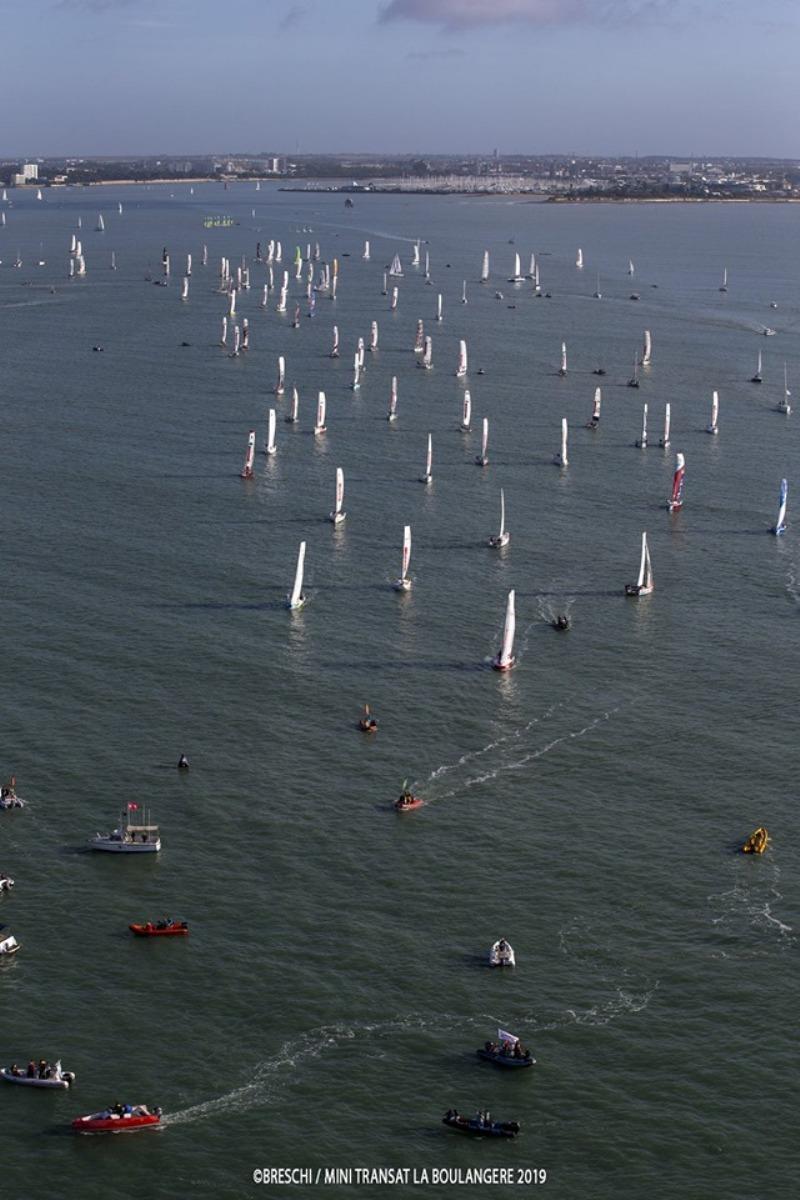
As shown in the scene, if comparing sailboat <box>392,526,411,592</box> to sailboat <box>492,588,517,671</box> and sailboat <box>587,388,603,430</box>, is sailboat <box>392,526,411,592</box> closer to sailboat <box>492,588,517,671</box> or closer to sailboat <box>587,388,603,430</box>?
sailboat <box>492,588,517,671</box>

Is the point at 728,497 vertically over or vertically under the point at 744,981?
over

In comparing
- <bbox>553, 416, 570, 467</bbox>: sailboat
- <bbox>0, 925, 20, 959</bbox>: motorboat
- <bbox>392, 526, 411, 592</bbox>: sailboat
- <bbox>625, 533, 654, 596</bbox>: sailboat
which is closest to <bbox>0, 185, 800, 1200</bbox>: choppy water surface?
<bbox>0, 925, 20, 959</bbox>: motorboat

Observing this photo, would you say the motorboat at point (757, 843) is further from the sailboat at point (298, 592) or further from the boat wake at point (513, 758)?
the sailboat at point (298, 592)

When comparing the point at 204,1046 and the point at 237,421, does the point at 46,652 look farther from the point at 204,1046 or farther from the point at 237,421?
the point at 237,421

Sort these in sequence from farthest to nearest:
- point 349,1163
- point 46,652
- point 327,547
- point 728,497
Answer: point 728,497
point 327,547
point 46,652
point 349,1163

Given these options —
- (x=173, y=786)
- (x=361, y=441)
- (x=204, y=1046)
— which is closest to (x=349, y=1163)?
(x=204, y=1046)

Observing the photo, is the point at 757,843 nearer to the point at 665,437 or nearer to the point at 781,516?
the point at 781,516

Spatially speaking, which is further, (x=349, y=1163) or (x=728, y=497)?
(x=728, y=497)

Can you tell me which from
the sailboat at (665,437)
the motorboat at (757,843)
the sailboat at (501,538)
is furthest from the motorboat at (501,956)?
the sailboat at (665,437)
